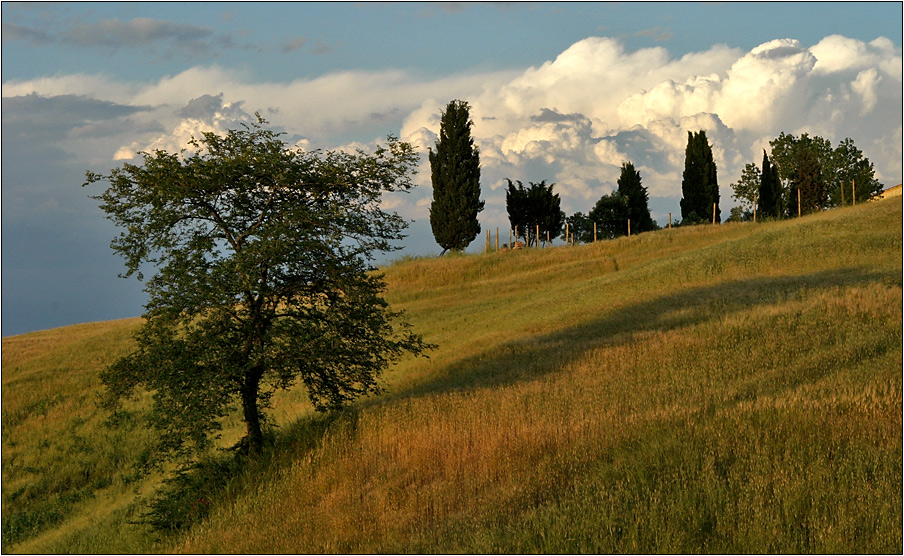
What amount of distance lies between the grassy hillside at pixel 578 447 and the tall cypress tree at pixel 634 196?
48.7 m

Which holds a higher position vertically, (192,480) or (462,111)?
(462,111)

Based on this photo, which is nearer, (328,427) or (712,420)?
(712,420)

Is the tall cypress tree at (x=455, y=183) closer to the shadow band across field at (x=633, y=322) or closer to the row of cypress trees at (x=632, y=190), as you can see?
the row of cypress trees at (x=632, y=190)

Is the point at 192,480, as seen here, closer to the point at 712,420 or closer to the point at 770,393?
the point at 712,420

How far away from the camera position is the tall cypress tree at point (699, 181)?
90.2 meters

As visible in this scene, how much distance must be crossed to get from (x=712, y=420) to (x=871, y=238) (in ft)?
128

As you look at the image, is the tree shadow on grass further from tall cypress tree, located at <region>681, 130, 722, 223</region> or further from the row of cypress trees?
tall cypress tree, located at <region>681, 130, 722, 223</region>

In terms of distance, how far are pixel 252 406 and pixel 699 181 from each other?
269 ft

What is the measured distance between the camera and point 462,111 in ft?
248

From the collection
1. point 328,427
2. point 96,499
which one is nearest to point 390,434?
point 328,427

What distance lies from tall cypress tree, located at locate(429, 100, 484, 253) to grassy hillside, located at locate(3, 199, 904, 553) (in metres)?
34.7

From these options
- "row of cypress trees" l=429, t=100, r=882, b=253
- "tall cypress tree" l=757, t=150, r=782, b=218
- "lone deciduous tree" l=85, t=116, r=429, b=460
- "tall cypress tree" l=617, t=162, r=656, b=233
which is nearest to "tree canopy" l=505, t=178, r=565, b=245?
"row of cypress trees" l=429, t=100, r=882, b=253

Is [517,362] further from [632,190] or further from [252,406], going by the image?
[632,190]

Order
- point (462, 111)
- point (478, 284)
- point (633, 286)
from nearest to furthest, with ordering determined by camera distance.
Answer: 1. point (633, 286)
2. point (478, 284)
3. point (462, 111)
